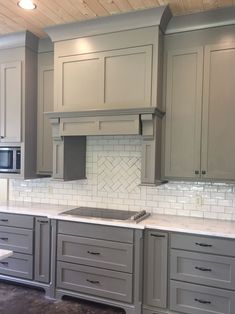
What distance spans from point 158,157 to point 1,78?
7.09 feet

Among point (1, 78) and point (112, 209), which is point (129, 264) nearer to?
point (112, 209)

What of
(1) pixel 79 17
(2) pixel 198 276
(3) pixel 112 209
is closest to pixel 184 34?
(1) pixel 79 17

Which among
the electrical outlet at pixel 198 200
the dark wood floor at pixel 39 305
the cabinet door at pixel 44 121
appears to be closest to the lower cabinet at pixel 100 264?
the dark wood floor at pixel 39 305

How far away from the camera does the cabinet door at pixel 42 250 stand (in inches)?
121

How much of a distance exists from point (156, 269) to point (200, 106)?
5.25ft

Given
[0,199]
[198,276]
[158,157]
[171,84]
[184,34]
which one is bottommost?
[198,276]

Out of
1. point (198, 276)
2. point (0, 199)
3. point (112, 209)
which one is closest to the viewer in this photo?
point (198, 276)

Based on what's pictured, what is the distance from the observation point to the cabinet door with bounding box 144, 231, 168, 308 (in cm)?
262

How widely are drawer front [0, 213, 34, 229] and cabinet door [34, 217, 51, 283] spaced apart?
10 centimetres

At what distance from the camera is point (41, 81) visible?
351 cm

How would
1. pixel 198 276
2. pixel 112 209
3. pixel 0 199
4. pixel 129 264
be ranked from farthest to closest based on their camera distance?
pixel 0 199, pixel 112 209, pixel 129 264, pixel 198 276

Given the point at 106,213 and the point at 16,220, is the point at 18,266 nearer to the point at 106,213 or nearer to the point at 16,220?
the point at 16,220

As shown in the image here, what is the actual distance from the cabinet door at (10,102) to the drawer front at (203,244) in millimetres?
2138

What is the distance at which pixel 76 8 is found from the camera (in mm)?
2709
